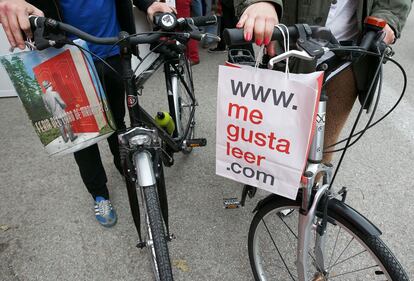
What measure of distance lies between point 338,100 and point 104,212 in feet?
5.43

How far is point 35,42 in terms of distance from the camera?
1.13m

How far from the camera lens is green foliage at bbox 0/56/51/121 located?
1.26 meters

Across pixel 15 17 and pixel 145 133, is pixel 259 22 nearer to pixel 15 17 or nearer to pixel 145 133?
pixel 145 133

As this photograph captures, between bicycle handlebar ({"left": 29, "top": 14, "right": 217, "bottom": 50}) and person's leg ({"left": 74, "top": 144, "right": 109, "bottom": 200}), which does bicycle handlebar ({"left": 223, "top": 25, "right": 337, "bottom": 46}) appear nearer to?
bicycle handlebar ({"left": 29, "top": 14, "right": 217, "bottom": 50})

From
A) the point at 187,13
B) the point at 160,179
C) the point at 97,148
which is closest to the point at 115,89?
the point at 97,148

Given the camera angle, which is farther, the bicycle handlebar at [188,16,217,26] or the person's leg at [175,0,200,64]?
the person's leg at [175,0,200,64]

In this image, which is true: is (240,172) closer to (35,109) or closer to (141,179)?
(141,179)

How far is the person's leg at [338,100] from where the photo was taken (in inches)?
59.6

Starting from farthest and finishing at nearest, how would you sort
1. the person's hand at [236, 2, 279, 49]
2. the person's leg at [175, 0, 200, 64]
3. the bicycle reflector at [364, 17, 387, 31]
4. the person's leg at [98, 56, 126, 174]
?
the person's leg at [175, 0, 200, 64], the person's leg at [98, 56, 126, 174], the bicycle reflector at [364, 17, 387, 31], the person's hand at [236, 2, 279, 49]

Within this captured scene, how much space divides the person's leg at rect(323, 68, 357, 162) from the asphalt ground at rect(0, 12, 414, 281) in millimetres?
898

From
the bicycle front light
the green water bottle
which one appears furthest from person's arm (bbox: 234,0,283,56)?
the green water bottle

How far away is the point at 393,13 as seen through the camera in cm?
126

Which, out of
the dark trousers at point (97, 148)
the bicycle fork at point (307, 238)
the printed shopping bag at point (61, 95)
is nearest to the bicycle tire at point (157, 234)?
the printed shopping bag at point (61, 95)

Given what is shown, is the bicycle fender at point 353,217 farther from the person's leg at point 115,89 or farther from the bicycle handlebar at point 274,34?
the person's leg at point 115,89
